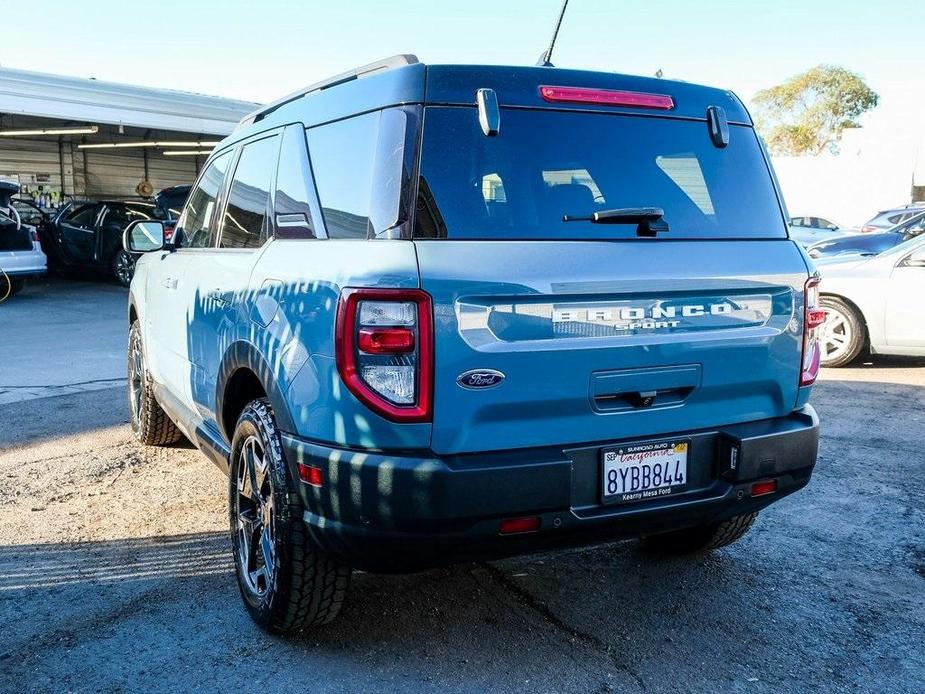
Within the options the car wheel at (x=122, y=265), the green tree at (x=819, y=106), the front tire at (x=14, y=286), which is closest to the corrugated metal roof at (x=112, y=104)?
the car wheel at (x=122, y=265)

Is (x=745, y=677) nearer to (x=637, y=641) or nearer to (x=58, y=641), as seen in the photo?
(x=637, y=641)

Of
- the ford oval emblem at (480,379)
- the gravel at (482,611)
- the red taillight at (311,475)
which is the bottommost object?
the gravel at (482,611)

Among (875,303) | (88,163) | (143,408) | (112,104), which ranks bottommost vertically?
(143,408)

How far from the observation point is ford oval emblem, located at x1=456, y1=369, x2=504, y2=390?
256cm

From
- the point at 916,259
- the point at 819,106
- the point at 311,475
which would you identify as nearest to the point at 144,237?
the point at 311,475

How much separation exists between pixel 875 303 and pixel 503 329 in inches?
264

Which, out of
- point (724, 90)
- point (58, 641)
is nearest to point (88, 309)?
point (58, 641)

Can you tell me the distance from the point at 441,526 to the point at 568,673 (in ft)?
2.57

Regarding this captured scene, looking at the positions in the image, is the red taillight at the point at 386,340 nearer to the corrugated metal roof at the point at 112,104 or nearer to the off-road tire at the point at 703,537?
the off-road tire at the point at 703,537

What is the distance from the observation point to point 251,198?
376cm

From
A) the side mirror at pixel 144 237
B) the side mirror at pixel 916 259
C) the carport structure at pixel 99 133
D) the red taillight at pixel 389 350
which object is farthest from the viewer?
the carport structure at pixel 99 133

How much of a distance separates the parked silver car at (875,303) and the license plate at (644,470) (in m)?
6.12

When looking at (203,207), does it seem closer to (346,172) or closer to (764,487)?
(346,172)

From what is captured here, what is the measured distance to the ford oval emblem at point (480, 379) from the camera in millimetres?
2562
